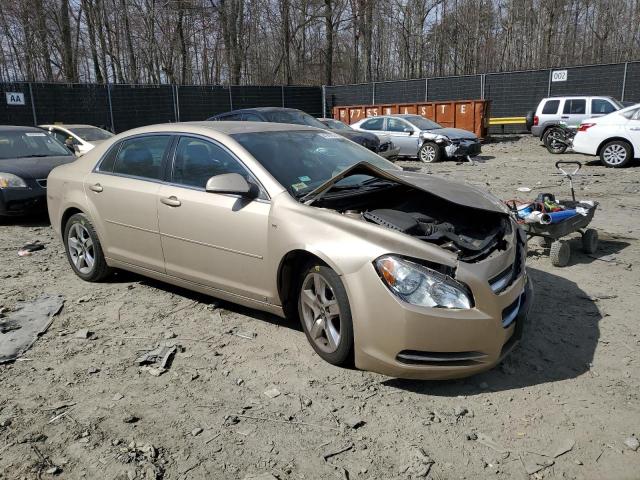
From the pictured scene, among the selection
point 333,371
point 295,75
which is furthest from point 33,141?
point 295,75

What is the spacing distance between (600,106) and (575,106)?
28.2 inches

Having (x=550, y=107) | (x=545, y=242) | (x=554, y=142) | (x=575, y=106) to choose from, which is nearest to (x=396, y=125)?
(x=554, y=142)

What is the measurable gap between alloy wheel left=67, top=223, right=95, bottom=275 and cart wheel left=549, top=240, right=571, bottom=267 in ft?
14.9

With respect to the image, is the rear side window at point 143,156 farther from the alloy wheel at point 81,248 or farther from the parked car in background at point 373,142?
the parked car in background at point 373,142

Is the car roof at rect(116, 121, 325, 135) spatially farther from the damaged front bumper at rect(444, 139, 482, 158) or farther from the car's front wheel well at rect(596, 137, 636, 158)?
the damaged front bumper at rect(444, 139, 482, 158)

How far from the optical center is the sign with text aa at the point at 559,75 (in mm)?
22562

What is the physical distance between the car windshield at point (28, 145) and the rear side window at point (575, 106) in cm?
1482

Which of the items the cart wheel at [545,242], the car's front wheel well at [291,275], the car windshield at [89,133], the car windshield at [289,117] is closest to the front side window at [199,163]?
the car's front wheel well at [291,275]

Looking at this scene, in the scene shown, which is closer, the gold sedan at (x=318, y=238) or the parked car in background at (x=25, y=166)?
the gold sedan at (x=318, y=238)

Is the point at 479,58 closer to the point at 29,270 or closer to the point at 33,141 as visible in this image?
the point at 33,141

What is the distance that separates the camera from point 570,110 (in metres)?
17.1

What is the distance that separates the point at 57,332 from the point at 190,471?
7.38 feet

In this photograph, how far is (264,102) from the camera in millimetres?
26953

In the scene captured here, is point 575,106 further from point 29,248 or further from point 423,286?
point 423,286
